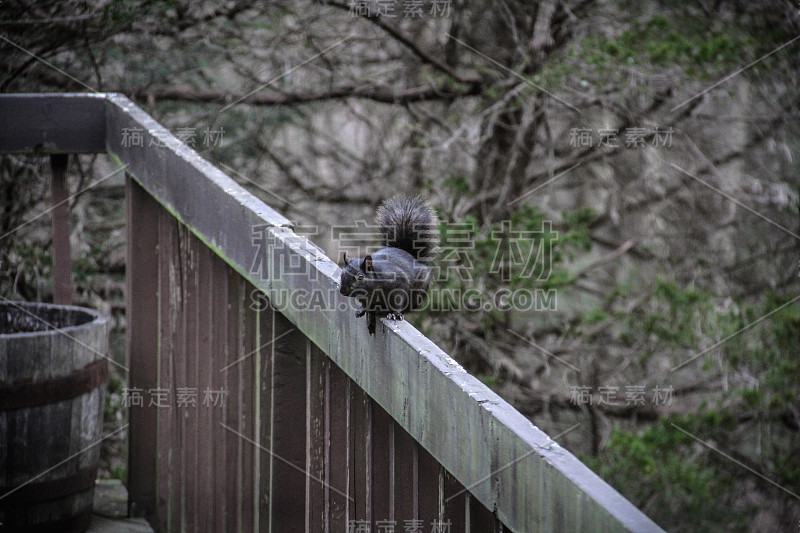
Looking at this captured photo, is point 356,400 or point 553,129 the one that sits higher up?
point 553,129

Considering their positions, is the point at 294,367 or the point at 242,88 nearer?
the point at 294,367

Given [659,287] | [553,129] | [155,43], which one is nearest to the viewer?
[659,287]

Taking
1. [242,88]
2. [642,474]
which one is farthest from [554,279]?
[242,88]

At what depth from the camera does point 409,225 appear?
2.26m

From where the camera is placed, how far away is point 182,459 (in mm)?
2209

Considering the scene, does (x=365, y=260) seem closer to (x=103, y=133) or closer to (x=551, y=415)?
(x=103, y=133)

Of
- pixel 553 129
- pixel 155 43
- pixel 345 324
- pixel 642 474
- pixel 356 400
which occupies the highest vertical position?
pixel 155 43

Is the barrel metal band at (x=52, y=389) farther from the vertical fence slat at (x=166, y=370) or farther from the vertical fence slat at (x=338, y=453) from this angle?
the vertical fence slat at (x=338, y=453)

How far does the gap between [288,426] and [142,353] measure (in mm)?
849

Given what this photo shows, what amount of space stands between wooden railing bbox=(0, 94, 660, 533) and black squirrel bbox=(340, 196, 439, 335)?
0.07m

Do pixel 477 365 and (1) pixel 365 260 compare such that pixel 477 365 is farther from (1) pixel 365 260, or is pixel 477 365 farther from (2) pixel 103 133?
(1) pixel 365 260

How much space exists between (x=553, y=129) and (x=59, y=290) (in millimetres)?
3665

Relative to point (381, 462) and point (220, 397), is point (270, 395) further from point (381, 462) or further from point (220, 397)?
point (381, 462)

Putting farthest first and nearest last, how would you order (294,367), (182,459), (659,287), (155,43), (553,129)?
1. (553,129)
2. (155,43)
3. (659,287)
4. (182,459)
5. (294,367)
